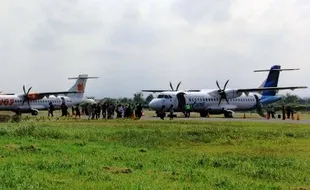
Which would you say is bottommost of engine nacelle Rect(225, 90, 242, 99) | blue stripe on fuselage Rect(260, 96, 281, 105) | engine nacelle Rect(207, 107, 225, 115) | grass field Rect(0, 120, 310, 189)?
grass field Rect(0, 120, 310, 189)

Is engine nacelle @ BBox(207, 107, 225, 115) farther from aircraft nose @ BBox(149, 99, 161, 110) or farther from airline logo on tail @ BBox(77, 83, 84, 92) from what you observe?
airline logo on tail @ BBox(77, 83, 84, 92)

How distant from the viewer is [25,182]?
10.9 meters

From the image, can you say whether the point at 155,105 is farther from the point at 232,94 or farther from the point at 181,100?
the point at 232,94

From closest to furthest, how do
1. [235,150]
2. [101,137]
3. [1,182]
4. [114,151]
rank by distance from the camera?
1. [1,182]
2. [114,151]
3. [235,150]
4. [101,137]

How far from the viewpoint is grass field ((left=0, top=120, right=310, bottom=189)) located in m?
11.6

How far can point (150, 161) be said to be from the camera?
51.7ft

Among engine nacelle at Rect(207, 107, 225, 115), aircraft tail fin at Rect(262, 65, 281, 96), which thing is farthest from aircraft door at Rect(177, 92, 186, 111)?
aircraft tail fin at Rect(262, 65, 281, 96)

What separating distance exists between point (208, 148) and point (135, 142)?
357 centimetres

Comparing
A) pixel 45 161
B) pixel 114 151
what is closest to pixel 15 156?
pixel 45 161

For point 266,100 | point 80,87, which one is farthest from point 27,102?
point 266,100

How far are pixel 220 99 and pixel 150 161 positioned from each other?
1701 inches

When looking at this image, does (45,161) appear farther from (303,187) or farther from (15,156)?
(303,187)

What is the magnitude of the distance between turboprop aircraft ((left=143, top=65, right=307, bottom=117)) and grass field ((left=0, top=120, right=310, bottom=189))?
87.2 feet

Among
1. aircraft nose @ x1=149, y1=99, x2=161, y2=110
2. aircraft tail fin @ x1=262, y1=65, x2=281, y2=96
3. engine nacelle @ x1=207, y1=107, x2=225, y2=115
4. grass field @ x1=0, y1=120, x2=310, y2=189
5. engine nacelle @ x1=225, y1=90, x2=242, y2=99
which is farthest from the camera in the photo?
aircraft tail fin @ x1=262, y1=65, x2=281, y2=96
